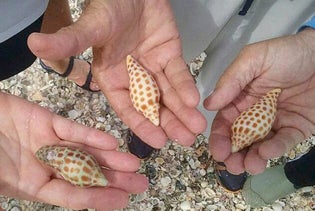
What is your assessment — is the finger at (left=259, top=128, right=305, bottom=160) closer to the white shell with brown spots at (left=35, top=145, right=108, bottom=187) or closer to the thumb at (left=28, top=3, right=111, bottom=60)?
the white shell with brown spots at (left=35, top=145, right=108, bottom=187)

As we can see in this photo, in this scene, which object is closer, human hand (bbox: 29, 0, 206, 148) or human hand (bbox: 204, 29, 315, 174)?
human hand (bbox: 29, 0, 206, 148)

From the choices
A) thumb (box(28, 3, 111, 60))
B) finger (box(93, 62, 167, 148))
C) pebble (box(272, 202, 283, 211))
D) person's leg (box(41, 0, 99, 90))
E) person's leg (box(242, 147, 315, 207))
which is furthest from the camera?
pebble (box(272, 202, 283, 211))

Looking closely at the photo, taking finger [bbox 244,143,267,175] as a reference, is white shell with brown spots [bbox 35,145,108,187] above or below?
above

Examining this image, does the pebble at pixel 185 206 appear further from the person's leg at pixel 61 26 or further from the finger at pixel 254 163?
the finger at pixel 254 163

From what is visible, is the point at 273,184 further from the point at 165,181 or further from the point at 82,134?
the point at 82,134

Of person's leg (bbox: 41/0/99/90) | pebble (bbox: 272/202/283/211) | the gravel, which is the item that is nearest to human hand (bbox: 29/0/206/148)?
person's leg (bbox: 41/0/99/90)

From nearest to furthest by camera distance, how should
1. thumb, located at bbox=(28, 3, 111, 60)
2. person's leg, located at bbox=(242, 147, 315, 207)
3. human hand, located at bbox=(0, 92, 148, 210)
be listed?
thumb, located at bbox=(28, 3, 111, 60), human hand, located at bbox=(0, 92, 148, 210), person's leg, located at bbox=(242, 147, 315, 207)
